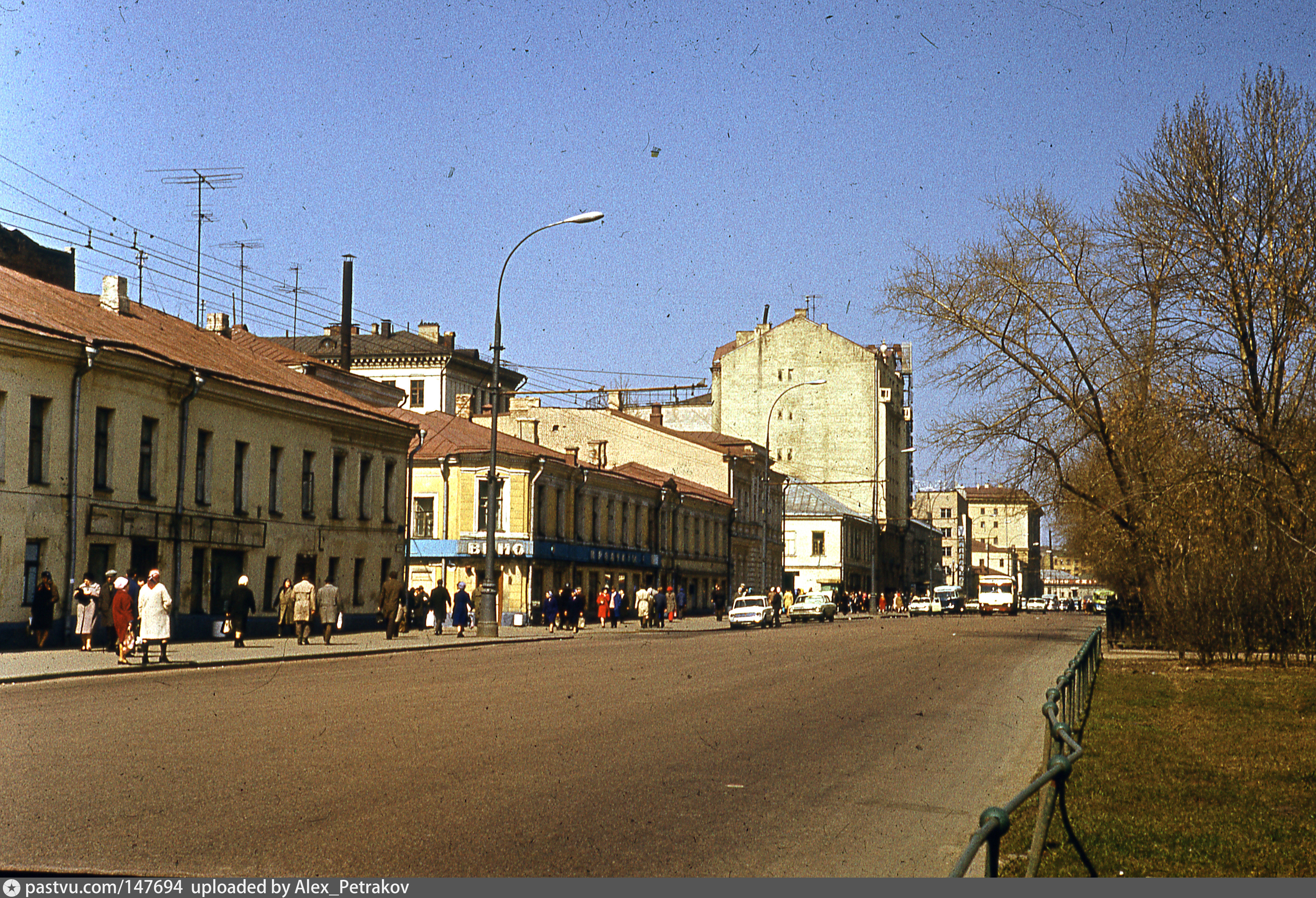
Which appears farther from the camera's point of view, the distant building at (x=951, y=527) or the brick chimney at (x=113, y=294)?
the distant building at (x=951, y=527)

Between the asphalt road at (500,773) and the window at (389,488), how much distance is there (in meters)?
25.1

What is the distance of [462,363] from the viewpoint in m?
95.2

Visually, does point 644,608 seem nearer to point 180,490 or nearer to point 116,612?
point 180,490

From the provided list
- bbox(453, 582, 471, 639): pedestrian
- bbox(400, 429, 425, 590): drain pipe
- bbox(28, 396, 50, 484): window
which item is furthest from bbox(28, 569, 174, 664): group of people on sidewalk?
bbox(400, 429, 425, 590): drain pipe

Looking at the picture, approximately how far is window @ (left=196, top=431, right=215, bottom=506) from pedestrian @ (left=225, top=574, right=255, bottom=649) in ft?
18.3

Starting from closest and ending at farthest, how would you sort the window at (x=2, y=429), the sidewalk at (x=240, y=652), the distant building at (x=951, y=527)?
1. the sidewalk at (x=240, y=652)
2. the window at (x=2, y=429)
3. the distant building at (x=951, y=527)

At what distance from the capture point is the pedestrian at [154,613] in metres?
23.8

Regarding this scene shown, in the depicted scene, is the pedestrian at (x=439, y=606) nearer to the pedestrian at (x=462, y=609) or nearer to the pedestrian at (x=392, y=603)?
the pedestrian at (x=462, y=609)

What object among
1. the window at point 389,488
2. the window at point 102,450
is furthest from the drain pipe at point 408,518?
the window at point 102,450

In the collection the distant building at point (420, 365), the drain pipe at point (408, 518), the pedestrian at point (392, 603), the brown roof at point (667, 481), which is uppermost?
the distant building at point (420, 365)

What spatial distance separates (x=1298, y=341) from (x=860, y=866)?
20601 mm

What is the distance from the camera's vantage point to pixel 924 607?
9556 centimetres

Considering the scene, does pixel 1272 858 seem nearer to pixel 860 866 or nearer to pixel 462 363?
pixel 860 866

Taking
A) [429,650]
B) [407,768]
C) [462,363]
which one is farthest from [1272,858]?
[462,363]
